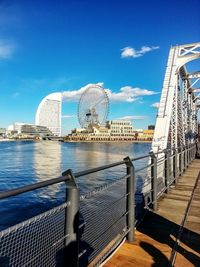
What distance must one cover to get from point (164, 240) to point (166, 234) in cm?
29

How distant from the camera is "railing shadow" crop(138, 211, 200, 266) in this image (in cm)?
405

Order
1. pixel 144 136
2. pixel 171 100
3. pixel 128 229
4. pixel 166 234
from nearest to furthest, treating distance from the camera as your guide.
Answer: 1. pixel 128 229
2. pixel 166 234
3. pixel 171 100
4. pixel 144 136

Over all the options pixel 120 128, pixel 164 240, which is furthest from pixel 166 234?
pixel 120 128

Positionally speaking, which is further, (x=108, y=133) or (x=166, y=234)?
(x=108, y=133)

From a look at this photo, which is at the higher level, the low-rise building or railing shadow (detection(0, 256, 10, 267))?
the low-rise building

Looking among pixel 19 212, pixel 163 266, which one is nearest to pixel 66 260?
pixel 163 266

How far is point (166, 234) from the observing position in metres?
4.82

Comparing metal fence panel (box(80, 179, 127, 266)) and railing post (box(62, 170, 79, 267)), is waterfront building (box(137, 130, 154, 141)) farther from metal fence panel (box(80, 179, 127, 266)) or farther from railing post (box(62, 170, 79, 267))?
railing post (box(62, 170, 79, 267))

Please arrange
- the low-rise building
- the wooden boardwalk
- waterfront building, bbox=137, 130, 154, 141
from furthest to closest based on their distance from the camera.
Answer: waterfront building, bbox=137, 130, 154, 141, the low-rise building, the wooden boardwalk

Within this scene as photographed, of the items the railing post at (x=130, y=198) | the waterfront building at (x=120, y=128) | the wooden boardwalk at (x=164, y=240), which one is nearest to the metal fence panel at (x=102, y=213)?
the wooden boardwalk at (x=164, y=240)

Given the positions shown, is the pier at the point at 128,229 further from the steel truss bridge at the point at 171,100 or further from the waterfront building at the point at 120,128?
the waterfront building at the point at 120,128

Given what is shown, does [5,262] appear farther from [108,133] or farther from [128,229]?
[108,133]

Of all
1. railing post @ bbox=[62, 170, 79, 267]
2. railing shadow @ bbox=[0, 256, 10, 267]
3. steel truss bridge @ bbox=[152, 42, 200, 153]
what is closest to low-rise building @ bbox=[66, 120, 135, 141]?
steel truss bridge @ bbox=[152, 42, 200, 153]

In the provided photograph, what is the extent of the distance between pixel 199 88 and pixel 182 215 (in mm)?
18695
